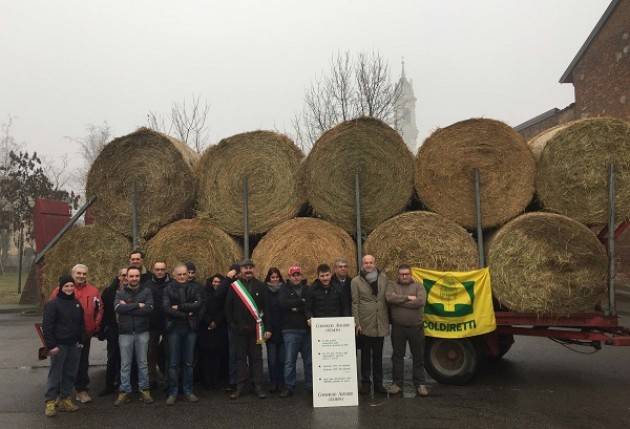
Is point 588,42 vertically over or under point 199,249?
over

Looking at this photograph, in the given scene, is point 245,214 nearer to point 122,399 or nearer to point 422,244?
point 422,244

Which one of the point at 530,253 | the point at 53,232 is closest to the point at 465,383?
the point at 530,253

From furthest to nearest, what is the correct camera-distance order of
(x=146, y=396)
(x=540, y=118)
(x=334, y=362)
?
(x=540, y=118) < (x=146, y=396) < (x=334, y=362)

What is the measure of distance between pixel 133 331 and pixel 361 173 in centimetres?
340

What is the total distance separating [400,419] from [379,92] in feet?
58.4

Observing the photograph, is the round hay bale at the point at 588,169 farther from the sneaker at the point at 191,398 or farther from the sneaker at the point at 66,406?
the sneaker at the point at 66,406

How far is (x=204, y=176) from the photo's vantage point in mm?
6855

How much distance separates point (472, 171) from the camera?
20.8 ft

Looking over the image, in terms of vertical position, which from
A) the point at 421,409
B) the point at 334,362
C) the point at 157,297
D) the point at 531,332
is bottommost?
the point at 421,409

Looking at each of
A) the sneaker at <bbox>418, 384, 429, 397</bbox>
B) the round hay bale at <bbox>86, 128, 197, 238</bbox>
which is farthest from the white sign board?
the round hay bale at <bbox>86, 128, 197, 238</bbox>

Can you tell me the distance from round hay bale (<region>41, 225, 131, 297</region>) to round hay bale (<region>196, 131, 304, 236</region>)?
128 cm

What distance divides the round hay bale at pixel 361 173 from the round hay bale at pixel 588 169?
1755mm

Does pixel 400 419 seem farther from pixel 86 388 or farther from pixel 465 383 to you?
pixel 86 388

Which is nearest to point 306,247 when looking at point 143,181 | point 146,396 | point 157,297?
point 157,297
